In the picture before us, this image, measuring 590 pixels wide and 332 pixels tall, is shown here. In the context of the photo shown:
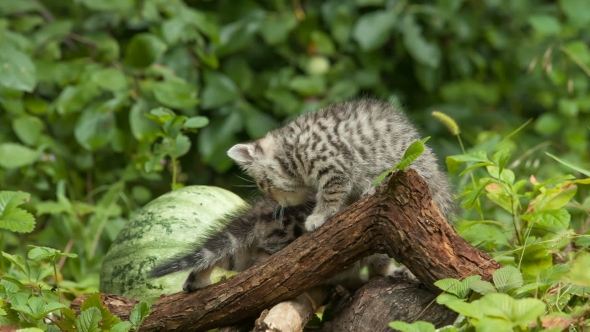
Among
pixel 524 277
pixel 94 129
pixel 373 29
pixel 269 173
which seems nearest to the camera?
pixel 524 277

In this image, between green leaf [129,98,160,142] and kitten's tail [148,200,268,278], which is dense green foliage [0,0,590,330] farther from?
kitten's tail [148,200,268,278]

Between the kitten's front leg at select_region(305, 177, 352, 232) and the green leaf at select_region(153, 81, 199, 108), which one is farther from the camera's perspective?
the green leaf at select_region(153, 81, 199, 108)

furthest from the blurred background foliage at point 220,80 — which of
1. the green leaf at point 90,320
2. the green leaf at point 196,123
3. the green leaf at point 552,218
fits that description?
the green leaf at point 552,218

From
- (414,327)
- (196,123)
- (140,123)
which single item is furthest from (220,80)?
(414,327)

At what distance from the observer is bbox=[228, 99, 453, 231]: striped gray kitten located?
3.11 metres

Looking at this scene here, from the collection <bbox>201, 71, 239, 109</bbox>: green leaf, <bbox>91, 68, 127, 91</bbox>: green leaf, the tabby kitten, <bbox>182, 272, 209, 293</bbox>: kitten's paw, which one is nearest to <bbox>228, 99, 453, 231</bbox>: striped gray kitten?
the tabby kitten

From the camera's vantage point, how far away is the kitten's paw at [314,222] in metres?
2.95

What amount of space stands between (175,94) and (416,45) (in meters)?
1.96

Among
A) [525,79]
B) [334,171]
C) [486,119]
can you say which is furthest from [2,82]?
[525,79]

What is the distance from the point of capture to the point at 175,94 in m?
4.81

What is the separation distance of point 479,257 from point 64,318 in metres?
1.51

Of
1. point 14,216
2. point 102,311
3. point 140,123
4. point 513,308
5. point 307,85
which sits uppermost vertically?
point 14,216

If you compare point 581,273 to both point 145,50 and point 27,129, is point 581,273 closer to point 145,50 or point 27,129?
point 145,50

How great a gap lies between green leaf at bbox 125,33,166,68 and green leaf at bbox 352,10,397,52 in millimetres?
1532
